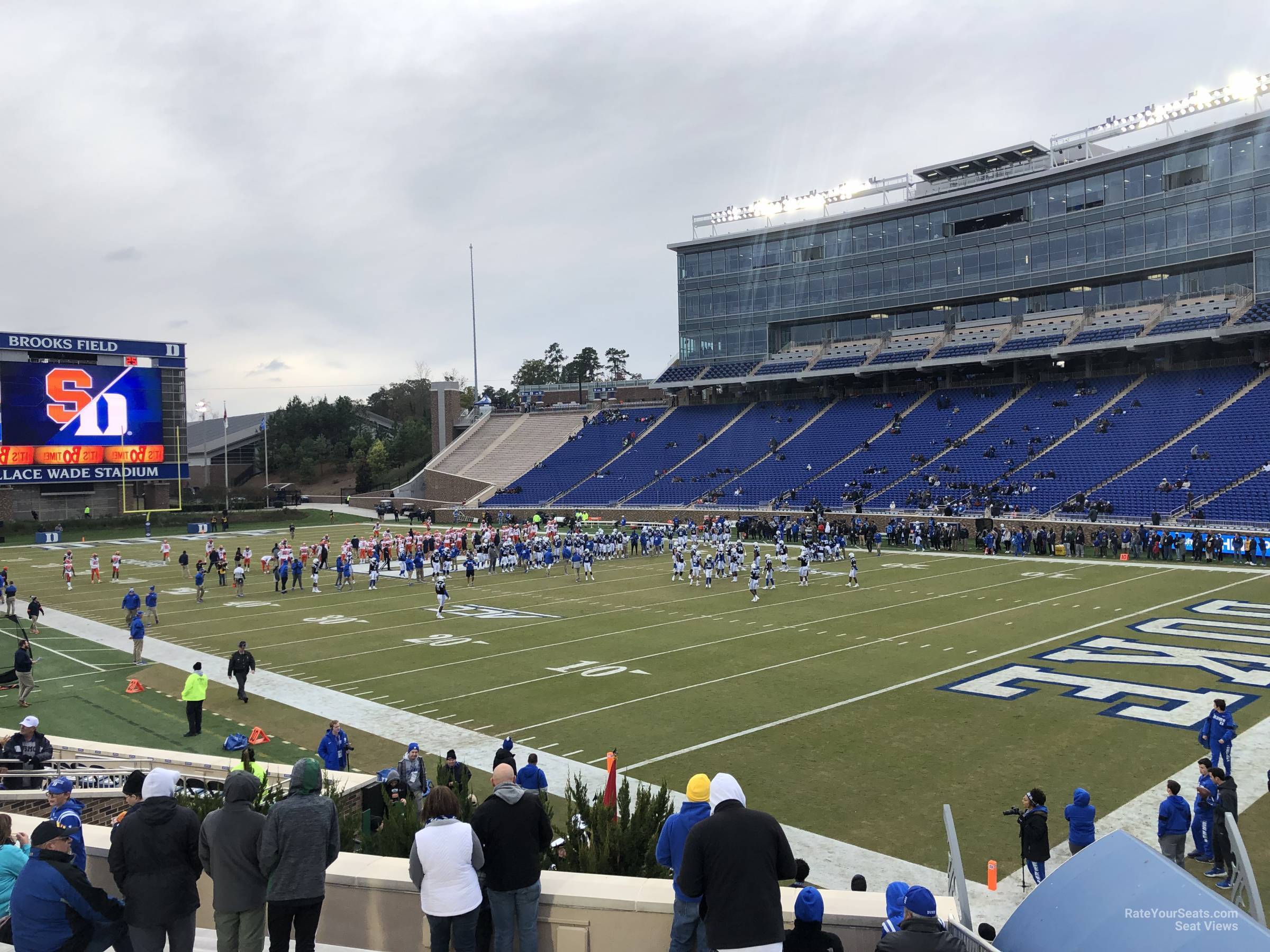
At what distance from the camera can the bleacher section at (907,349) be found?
55812mm

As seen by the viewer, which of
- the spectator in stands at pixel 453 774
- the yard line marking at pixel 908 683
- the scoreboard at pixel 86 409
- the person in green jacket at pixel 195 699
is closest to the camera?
the spectator in stands at pixel 453 774

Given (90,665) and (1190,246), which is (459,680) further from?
(1190,246)

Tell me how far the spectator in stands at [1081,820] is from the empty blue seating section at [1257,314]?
42.3 m

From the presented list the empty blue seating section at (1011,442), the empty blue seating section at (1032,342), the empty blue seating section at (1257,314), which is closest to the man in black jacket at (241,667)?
the empty blue seating section at (1011,442)

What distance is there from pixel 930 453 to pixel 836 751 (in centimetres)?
3783

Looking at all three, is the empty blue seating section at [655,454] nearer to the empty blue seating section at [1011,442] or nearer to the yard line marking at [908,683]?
the empty blue seating section at [1011,442]

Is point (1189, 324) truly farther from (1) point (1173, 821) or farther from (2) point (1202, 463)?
(1) point (1173, 821)

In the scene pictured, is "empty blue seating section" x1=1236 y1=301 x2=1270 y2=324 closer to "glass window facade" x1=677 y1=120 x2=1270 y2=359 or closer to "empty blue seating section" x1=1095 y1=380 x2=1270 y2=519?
"glass window facade" x1=677 y1=120 x2=1270 y2=359

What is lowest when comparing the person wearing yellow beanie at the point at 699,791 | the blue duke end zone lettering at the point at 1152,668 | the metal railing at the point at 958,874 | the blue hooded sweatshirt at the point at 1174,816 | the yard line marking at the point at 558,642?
the blue duke end zone lettering at the point at 1152,668

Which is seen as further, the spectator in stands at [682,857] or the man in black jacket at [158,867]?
the man in black jacket at [158,867]

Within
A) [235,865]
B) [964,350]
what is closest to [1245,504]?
[964,350]

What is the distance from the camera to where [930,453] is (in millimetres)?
48125

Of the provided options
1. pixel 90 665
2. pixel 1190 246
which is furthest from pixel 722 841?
pixel 1190 246

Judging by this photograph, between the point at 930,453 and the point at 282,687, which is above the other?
the point at 930,453
